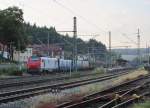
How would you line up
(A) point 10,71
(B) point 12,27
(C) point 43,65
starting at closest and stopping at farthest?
1. (A) point 10,71
2. (C) point 43,65
3. (B) point 12,27

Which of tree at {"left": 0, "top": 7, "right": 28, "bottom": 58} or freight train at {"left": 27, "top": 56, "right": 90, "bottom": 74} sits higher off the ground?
tree at {"left": 0, "top": 7, "right": 28, "bottom": 58}

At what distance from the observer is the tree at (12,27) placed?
81.1 meters

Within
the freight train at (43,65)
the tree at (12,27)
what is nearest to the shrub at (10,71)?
the freight train at (43,65)

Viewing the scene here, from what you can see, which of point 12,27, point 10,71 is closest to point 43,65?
point 10,71

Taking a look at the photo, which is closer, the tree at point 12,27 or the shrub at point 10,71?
the shrub at point 10,71

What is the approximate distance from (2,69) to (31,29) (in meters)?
91.9

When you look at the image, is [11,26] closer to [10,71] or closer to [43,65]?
[43,65]

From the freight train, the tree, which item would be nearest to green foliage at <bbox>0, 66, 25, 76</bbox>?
the freight train

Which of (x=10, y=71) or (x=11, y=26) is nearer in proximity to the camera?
(x=10, y=71)

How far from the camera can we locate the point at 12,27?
8150cm

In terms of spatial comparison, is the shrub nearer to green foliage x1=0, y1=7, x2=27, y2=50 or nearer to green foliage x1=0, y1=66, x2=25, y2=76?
green foliage x1=0, y1=66, x2=25, y2=76

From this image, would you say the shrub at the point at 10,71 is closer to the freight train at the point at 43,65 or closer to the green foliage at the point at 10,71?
the green foliage at the point at 10,71

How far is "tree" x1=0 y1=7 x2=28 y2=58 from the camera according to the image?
81062 millimetres

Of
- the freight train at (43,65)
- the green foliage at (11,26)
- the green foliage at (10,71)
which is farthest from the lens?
the green foliage at (11,26)
